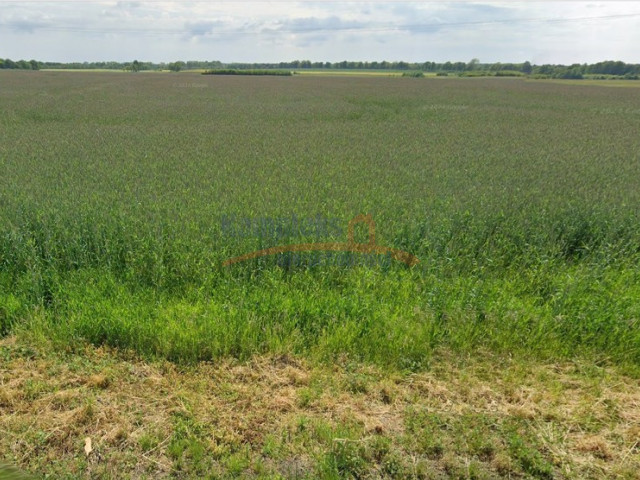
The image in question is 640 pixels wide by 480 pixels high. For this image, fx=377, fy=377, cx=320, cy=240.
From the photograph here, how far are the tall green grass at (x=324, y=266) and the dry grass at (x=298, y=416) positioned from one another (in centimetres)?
26

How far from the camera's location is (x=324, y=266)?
15.1 feet

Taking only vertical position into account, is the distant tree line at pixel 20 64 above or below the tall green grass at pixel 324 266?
above

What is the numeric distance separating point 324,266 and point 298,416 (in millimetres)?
2052

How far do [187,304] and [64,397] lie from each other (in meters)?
1.30

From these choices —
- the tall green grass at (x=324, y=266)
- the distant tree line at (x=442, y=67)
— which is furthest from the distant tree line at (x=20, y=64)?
the tall green grass at (x=324, y=266)

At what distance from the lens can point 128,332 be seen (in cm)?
356

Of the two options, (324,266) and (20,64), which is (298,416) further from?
(20,64)

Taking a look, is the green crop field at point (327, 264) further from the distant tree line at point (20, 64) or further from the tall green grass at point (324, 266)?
the distant tree line at point (20, 64)

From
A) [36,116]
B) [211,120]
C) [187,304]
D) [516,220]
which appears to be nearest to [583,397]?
[516,220]

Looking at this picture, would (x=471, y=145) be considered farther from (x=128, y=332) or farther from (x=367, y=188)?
(x=128, y=332)

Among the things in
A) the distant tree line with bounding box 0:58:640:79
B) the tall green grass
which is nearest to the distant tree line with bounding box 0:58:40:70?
the distant tree line with bounding box 0:58:640:79

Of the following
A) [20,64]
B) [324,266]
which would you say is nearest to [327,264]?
[324,266]

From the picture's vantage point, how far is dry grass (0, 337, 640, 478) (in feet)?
8.13

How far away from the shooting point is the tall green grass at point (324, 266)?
3590 mm
